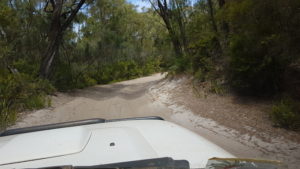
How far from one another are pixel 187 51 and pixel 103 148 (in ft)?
43.3

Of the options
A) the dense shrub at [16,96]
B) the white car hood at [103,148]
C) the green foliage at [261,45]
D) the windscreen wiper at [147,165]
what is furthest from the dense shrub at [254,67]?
the dense shrub at [16,96]

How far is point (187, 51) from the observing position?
1444cm

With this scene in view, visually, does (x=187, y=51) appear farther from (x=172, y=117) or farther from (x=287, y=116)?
(x=287, y=116)

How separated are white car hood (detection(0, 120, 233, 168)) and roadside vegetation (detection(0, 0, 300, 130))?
466 cm

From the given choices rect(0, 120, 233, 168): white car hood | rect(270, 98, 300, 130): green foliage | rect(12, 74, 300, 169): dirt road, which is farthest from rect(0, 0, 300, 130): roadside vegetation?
rect(0, 120, 233, 168): white car hood

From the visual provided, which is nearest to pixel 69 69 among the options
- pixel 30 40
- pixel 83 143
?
pixel 30 40

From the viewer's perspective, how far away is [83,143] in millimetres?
1767

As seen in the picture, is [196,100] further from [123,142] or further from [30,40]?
[30,40]

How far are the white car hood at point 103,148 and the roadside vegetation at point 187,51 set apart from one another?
15.3 feet

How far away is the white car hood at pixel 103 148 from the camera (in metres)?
1.50

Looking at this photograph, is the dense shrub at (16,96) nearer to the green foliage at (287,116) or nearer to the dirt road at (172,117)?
the dirt road at (172,117)

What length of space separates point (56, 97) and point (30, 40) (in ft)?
18.0

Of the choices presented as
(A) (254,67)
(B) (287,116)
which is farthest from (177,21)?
(B) (287,116)

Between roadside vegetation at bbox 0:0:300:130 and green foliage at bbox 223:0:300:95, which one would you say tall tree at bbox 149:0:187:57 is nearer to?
roadside vegetation at bbox 0:0:300:130
